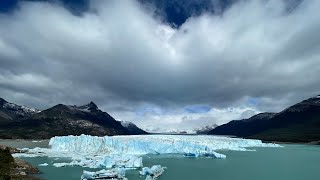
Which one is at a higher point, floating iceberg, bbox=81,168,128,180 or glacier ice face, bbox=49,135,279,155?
glacier ice face, bbox=49,135,279,155

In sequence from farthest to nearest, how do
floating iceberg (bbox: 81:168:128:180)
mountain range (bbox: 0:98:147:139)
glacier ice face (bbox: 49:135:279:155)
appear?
mountain range (bbox: 0:98:147:139) → glacier ice face (bbox: 49:135:279:155) → floating iceberg (bbox: 81:168:128:180)

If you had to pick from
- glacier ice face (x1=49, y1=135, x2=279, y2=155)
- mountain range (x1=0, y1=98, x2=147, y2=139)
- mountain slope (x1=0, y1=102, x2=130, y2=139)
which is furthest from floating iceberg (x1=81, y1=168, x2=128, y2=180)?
mountain slope (x1=0, y1=102, x2=130, y2=139)

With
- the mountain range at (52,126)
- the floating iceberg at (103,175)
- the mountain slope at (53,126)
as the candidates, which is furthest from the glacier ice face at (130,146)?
the mountain slope at (53,126)

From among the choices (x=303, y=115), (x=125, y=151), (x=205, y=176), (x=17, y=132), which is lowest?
(x=205, y=176)

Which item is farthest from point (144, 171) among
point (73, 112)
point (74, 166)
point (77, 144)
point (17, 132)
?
point (73, 112)

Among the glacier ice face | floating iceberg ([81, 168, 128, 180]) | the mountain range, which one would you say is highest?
the mountain range

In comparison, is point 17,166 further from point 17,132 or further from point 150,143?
point 17,132

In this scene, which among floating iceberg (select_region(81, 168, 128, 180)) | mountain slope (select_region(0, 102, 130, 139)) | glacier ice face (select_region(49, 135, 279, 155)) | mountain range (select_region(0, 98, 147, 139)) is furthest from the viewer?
mountain slope (select_region(0, 102, 130, 139))

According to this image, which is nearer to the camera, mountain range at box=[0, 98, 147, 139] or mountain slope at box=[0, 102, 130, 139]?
mountain range at box=[0, 98, 147, 139]

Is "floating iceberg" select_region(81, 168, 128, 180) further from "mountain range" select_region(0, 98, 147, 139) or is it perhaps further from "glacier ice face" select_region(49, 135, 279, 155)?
"mountain range" select_region(0, 98, 147, 139)

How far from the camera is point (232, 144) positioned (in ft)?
206

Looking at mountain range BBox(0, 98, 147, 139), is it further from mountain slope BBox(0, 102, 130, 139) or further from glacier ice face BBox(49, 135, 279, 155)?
glacier ice face BBox(49, 135, 279, 155)

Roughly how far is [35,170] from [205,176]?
571 inches

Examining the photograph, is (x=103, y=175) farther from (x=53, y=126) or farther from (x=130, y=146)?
(x=53, y=126)
